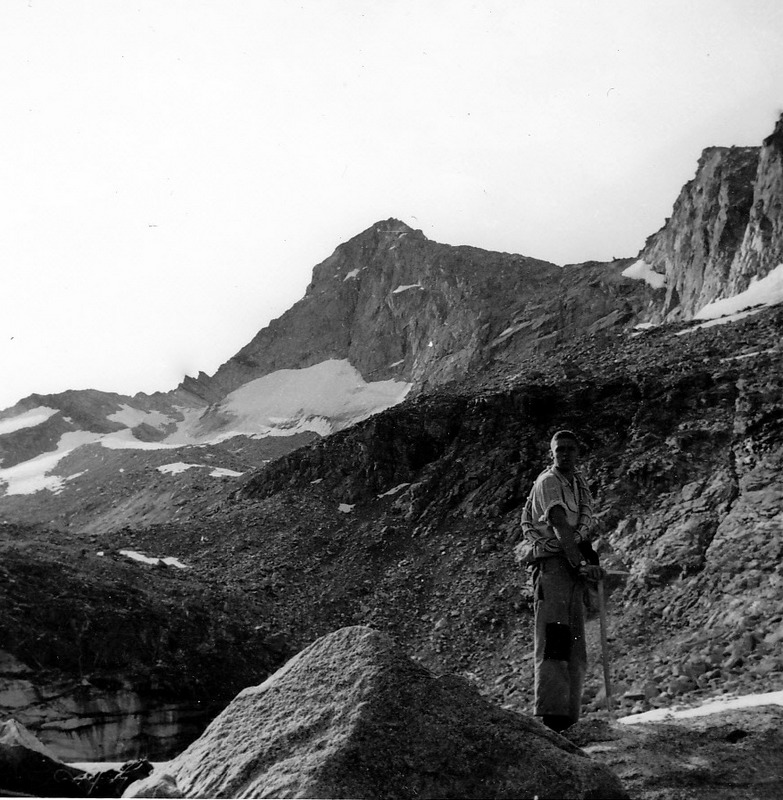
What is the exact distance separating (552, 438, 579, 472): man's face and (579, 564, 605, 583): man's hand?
0.87 metres

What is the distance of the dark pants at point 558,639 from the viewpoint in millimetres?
5816

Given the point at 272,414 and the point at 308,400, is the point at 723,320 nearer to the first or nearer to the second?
the point at 308,400

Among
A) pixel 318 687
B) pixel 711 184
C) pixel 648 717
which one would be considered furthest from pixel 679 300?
pixel 318 687

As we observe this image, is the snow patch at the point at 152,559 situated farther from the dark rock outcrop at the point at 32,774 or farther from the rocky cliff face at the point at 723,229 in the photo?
the rocky cliff face at the point at 723,229

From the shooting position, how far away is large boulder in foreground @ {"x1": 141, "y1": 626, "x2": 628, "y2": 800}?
3.88 meters

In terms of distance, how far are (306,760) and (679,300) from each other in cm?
4620

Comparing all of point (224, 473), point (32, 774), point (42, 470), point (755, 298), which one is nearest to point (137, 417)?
point (42, 470)

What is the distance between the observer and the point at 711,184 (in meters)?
48.8

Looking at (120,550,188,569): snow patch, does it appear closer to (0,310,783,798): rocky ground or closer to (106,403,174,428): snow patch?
(0,310,783,798): rocky ground

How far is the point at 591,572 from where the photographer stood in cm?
611

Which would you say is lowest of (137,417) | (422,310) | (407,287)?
(137,417)

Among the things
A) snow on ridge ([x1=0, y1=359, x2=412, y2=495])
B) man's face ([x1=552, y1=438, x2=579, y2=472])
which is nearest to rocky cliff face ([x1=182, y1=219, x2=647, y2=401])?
snow on ridge ([x1=0, y1=359, x2=412, y2=495])

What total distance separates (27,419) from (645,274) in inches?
3141

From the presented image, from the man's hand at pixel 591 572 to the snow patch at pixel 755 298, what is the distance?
31.5 metres
